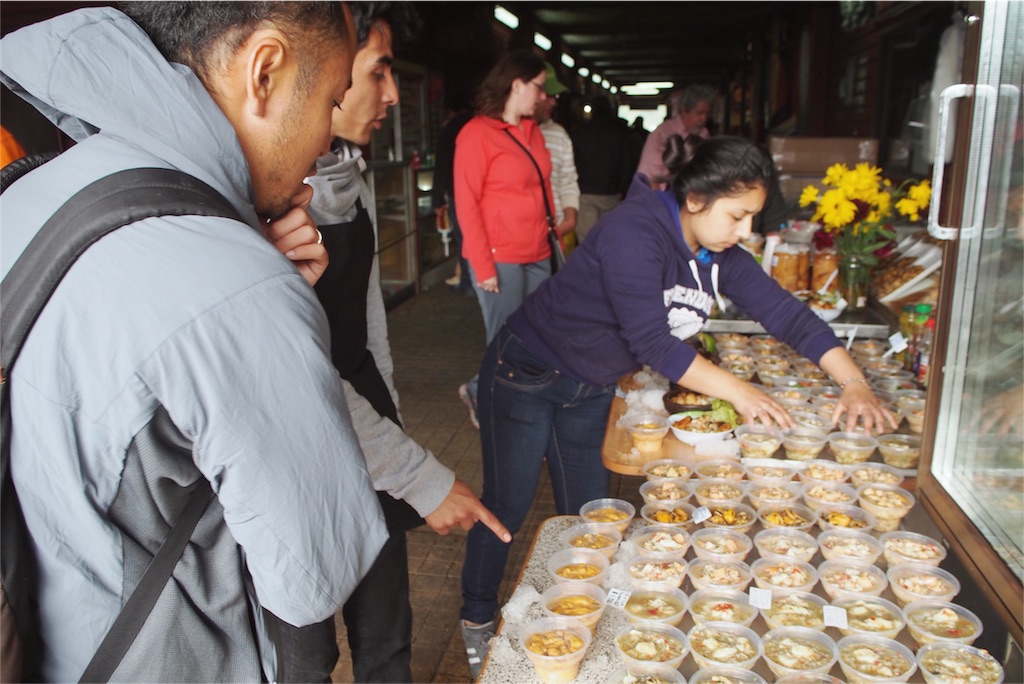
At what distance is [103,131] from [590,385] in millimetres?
1921

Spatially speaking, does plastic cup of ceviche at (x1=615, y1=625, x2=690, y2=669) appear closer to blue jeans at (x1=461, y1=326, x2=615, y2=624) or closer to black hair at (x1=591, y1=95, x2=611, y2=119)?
blue jeans at (x1=461, y1=326, x2=615, y2=624)

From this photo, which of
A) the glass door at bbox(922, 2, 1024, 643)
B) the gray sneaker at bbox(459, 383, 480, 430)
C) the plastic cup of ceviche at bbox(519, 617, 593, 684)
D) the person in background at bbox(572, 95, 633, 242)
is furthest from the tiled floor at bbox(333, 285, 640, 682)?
the glass door at bbox(922, 2, 1024, 643)

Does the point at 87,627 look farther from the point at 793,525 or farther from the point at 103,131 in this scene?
the point at 793,525

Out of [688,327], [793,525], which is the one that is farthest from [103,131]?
[688,327]

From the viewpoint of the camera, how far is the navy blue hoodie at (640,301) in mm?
2344

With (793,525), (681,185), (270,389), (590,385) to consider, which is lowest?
(793,525)

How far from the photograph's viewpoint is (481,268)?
173 inches

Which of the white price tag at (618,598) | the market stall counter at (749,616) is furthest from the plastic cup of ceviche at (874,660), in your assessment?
the white price tag at (618,598)

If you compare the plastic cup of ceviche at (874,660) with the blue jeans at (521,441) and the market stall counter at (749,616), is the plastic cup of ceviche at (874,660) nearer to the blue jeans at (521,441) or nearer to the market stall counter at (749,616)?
the market stall counter at (749,616)

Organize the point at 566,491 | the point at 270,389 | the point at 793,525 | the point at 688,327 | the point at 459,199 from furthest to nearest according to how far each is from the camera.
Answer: the point at 459,199 < the point at 566,491 < the point at 688,327 < the point at 793,525 < the point at 270,389

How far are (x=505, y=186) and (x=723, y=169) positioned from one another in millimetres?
2196

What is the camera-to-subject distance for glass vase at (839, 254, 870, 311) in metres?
3.64

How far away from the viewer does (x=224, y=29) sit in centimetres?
100

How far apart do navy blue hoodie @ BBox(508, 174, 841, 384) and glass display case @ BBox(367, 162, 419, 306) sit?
5310 mm
